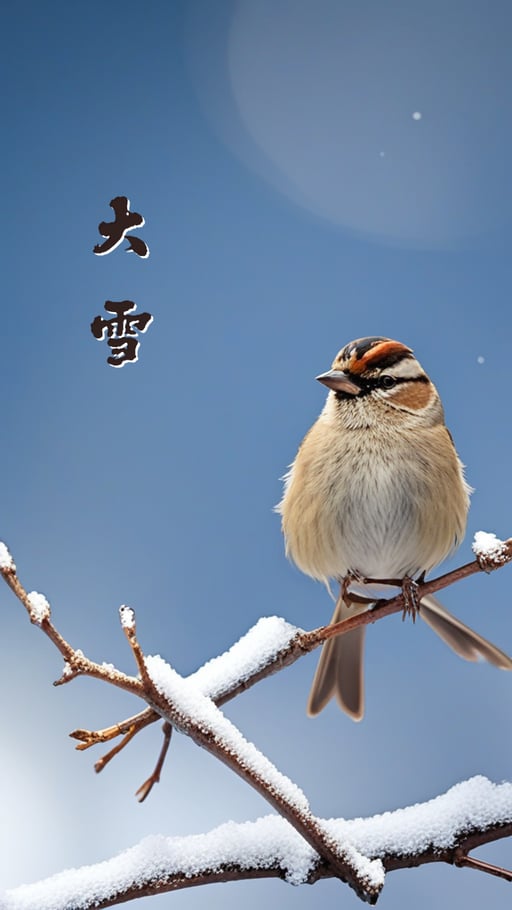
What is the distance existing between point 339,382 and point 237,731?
531 mm

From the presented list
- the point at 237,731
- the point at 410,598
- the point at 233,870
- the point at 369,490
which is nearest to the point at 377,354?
the point at 369,490

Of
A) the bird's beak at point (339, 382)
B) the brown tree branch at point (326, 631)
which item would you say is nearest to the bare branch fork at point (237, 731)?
the brown tree branch at point (326, 631)

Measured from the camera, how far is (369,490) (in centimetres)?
120

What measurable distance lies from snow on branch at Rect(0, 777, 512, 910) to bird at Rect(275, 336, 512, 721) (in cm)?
22

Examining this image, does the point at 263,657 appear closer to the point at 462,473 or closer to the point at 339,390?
the point at 339,390

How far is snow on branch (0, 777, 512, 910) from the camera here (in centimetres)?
91

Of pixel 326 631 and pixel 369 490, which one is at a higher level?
pixel 369 490

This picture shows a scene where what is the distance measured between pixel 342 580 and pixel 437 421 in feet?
0.95

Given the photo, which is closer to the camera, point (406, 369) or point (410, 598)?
point (410, 598)

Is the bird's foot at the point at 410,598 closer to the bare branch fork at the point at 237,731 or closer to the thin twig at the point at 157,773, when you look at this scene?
the bare branch fork at the point at 237,731

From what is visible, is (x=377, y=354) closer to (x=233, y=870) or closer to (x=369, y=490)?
(x=369, y=490)

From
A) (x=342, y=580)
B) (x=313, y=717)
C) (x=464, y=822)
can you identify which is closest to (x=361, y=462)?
(x=342, y=580)

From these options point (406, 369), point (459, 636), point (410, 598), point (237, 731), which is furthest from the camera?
point (406, 369)

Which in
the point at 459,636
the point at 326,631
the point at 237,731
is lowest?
the point at 237,731
